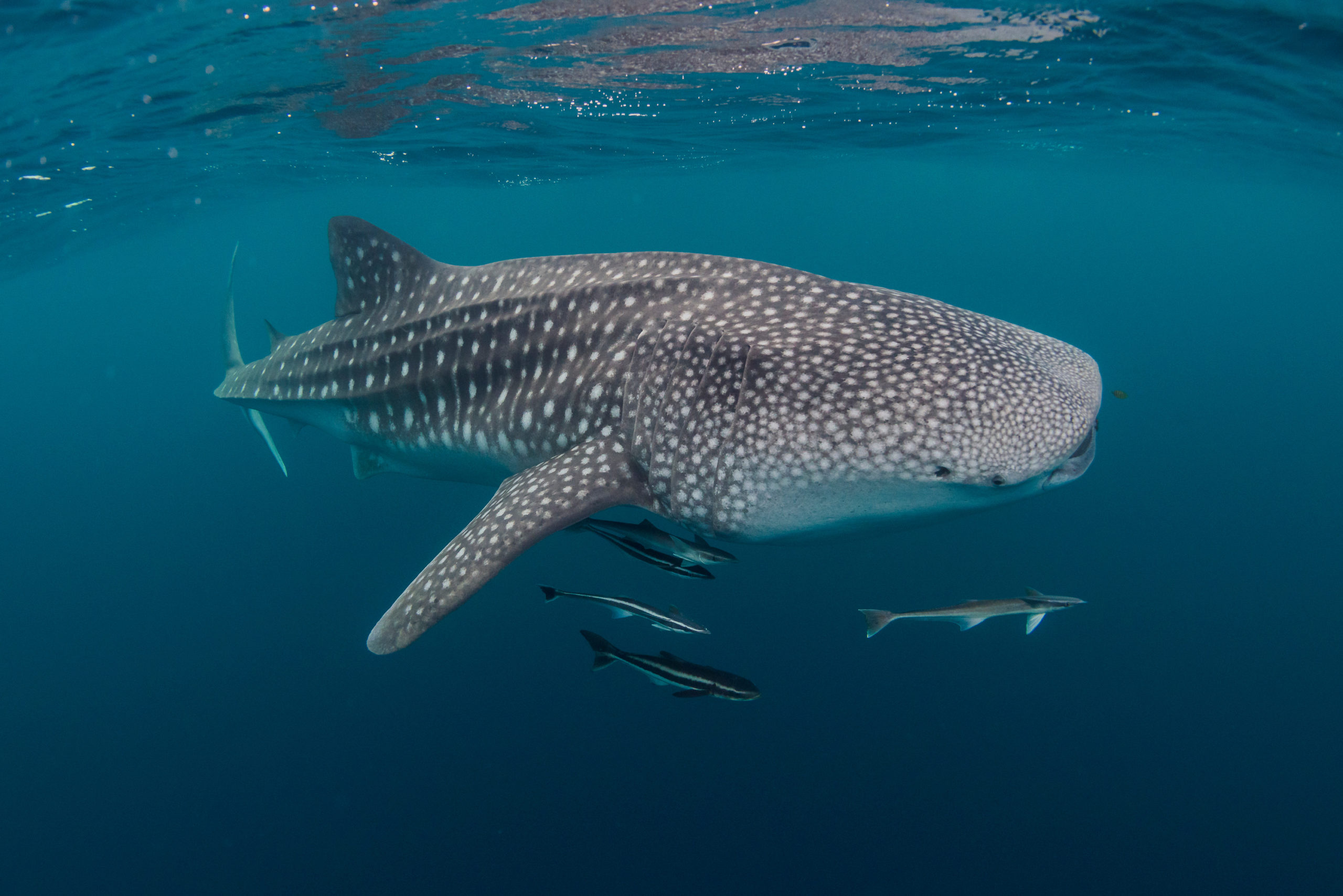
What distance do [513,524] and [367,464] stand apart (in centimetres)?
404

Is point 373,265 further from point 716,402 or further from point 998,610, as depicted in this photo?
point 998,610

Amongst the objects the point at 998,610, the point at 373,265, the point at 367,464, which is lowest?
the point at 367,464

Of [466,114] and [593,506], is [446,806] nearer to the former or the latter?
[593,506]

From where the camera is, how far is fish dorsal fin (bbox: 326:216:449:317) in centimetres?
606

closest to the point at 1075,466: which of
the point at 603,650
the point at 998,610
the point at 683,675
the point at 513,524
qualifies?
the point at 998,610

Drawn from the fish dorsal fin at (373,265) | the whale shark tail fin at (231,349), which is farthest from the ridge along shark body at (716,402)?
the whale shark tail fin at (231,349)

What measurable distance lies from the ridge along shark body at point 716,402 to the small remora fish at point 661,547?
0.13m

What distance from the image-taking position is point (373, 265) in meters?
6.23

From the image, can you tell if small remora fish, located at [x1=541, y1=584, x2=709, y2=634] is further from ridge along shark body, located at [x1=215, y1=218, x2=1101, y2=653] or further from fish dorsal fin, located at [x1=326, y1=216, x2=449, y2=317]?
fish dorsal fin, located at [x1=326, y1=216, x2=449, y2=317]

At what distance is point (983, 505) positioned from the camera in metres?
3.61

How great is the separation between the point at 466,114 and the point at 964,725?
1739 cm

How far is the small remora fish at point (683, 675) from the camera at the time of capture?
412 centimetres

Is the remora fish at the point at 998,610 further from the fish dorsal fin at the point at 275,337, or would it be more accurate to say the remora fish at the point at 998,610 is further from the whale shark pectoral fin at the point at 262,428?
the whale shark pectoral fin at the point at 262,428

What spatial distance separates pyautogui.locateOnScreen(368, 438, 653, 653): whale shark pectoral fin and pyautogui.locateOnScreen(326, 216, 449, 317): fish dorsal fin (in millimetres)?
2757
